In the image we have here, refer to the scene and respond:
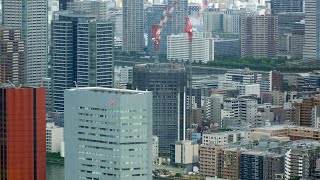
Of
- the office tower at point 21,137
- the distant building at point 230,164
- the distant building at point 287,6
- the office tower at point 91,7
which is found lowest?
the distant building at point 230,164

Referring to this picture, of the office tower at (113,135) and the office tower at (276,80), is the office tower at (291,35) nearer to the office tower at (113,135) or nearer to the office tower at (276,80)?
the office tower at (276,80)

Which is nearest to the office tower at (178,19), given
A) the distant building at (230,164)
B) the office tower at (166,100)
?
the office tower at (166,100)

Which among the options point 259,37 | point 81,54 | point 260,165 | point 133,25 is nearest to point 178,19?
point 133,25

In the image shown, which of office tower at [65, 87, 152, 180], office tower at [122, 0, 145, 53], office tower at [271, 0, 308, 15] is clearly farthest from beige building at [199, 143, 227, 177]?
office tower at [271, 0, 308, 15]

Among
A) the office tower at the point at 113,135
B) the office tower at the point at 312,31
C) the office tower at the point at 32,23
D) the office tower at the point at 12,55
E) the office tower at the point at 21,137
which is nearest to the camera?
the office tower at the point at 113,135

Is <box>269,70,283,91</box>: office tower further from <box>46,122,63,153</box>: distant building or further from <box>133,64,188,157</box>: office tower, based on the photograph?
<box>46,122,63,153</box>: distant building

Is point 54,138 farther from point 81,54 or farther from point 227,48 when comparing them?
point 227,48

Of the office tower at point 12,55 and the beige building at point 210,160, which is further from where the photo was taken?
the office tower at point 12,55

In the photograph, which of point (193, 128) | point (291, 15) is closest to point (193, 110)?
point (193, 128)
